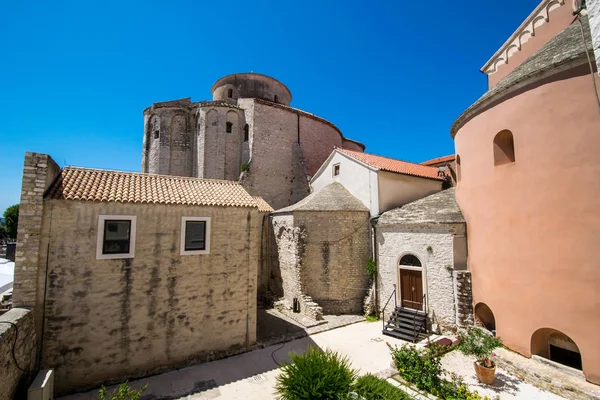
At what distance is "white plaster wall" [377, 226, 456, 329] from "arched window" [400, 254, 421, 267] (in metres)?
0.25

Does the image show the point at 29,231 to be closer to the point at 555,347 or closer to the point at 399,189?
the point at 555,347

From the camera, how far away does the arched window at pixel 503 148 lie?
976 centimetres

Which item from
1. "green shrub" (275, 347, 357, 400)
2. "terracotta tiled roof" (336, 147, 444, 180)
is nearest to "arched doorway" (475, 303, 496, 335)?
"green shrub" (275, 347, 357, 400)

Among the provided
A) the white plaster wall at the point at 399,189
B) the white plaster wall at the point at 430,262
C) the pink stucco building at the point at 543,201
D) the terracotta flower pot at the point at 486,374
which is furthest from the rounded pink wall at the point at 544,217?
the white plaster wall at the point at 399,189

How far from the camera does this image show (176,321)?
9938mm

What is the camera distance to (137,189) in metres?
10.2

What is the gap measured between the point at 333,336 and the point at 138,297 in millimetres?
8302

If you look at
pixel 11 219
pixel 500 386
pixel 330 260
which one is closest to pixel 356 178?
pixel 330 260

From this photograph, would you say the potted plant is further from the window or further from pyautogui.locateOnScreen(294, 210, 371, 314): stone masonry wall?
the window

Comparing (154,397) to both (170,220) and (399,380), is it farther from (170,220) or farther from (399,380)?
(399,380)

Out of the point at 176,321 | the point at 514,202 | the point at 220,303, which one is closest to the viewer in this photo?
the point at 514,202

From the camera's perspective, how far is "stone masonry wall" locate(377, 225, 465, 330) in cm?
1201

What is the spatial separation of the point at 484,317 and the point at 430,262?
282 centimetres

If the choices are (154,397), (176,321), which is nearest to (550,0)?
(176,321)
